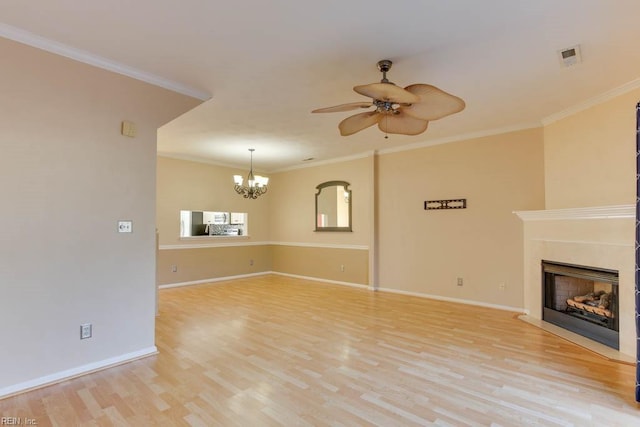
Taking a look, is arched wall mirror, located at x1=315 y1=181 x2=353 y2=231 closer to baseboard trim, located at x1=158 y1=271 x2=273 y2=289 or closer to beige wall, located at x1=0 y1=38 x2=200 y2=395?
baseboard trim, located at x1=158 y1=271 x2=273 y2=289

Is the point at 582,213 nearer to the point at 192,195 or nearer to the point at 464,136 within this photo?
the point at 464,136

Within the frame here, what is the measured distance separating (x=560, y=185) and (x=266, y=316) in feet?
13.5

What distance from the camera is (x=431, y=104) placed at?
2.37 metres

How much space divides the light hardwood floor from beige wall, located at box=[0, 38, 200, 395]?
29 cm

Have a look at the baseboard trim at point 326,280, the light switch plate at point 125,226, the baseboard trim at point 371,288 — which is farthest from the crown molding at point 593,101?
the light switch plate at point 125,226

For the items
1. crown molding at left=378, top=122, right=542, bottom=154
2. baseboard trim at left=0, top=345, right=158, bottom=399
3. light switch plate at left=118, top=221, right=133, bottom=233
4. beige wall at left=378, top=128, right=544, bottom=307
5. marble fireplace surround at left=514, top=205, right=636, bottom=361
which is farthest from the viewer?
beige wall at left=378, top=128, right=544, bottom=307

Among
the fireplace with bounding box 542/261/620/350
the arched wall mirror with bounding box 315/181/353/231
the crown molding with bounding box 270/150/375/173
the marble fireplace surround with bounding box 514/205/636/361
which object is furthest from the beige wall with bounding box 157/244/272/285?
the fireplace with bounding box 542/261/620/350

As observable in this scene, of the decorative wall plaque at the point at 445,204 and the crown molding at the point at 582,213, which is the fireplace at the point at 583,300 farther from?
the decorative wall plaque at the point at 445,204

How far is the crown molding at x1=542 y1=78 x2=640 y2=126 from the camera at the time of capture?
10.4 ft

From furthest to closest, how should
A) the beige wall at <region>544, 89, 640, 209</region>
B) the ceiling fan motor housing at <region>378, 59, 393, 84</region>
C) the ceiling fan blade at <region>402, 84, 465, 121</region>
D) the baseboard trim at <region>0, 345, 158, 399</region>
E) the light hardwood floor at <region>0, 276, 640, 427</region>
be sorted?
the beige wall at <region>544, 89, 640, 209</region> < the ceiling fan motor housing at <region>378, 59, 393, 84</region> < the baseboard trim at <region>0, 345, 158, 399</region> < the ceiling fan blade at <region>402, 84, 465, 121</region> < the light hardwood floor at <region>0, 276, 640, 427</region>

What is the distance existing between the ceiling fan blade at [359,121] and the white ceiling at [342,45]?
46 centimetres

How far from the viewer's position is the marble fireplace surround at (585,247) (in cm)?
308

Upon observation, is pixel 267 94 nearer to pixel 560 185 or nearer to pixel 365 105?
pixel 365 105

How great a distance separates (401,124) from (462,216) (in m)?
2.79
